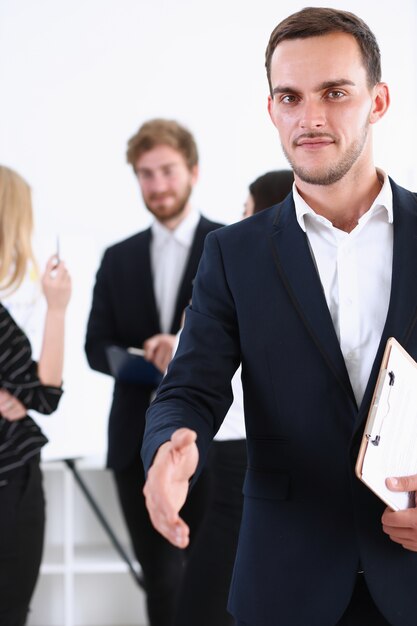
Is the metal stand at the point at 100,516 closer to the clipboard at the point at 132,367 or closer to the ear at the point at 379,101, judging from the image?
the clipboard at the point at 132,367

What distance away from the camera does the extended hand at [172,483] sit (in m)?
1.15

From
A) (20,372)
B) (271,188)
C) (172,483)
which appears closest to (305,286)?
(172,483)

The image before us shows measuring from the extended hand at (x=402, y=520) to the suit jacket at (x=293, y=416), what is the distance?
0.06 metres

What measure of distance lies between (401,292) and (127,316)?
1.81 meters

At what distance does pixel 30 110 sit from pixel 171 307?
1473 mm

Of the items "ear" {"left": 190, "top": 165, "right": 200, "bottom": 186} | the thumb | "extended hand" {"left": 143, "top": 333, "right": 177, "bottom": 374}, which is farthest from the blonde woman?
the thumb

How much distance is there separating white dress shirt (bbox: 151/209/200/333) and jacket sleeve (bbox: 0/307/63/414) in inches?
30.5

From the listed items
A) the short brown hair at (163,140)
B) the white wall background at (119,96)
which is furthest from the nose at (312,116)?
the white wall background at (119,96)

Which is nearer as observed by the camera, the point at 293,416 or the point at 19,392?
the point at 293,416

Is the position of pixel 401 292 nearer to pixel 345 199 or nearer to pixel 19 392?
pixel 345 199

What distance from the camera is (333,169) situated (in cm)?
149

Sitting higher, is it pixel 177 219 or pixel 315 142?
pixel 177 219

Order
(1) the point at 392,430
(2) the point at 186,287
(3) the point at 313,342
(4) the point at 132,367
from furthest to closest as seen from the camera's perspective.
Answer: (2) the point at 186,287, (4) the point at 132,367, (3) the point at 313,342, (1) the point at 392,430

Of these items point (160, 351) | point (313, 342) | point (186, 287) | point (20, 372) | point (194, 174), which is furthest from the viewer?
point (194, 174)
